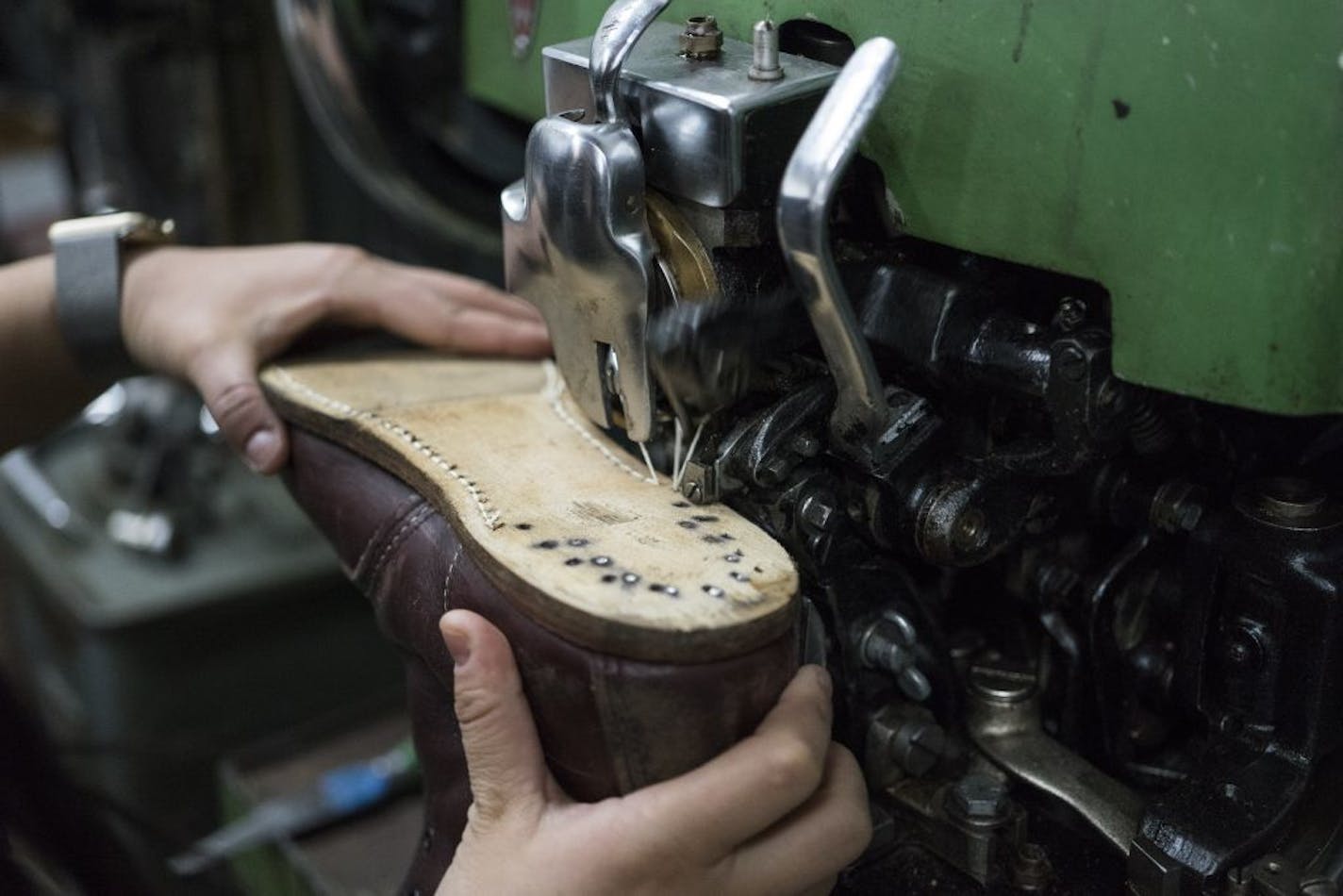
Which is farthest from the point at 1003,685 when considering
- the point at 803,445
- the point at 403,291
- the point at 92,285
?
the point at 92,285

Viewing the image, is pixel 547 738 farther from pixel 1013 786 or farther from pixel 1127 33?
pixel 1127 33

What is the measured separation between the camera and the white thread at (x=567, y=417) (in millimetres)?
758

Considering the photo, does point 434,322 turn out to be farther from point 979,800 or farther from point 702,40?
point 979,800

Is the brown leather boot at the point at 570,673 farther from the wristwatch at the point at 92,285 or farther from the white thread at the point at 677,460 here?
the wristwatch at the point at 92,285

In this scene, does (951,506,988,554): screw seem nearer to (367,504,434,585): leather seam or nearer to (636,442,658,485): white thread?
(636,442,658,485): white thread

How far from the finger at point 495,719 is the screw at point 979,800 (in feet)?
0.75

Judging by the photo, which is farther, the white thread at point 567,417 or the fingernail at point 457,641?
the white thread at point 567,417

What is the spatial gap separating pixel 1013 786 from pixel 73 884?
0.56 metres

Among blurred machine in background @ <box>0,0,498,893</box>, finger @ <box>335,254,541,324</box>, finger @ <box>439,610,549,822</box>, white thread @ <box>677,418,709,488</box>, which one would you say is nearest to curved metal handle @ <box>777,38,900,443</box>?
white thread @ <box>677,418,709,488</box>

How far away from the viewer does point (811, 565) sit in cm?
71

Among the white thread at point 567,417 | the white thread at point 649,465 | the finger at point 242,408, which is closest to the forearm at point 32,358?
the finger at point 242,408

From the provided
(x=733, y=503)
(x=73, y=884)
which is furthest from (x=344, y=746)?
(x=733, y=503)

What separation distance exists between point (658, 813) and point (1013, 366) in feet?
0.89

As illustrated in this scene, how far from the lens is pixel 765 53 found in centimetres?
65
